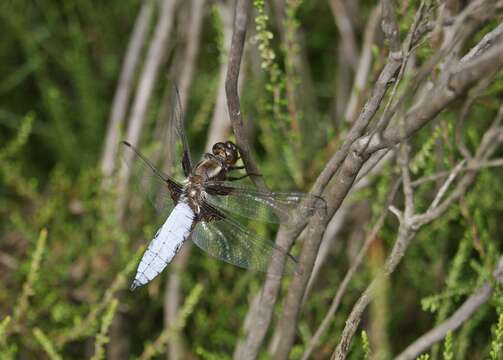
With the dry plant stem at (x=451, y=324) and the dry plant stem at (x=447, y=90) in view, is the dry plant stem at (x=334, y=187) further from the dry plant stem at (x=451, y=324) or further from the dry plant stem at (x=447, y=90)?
the dry plant stem at (x=451, y=324)

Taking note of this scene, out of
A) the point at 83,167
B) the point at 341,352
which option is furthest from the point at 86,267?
the point at 341,352

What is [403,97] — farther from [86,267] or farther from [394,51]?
[86,267]

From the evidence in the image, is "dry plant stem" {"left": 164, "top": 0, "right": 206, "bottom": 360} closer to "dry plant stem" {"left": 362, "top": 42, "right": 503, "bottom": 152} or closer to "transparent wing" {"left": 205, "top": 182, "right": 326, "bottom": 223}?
"transparent wing" {"left": 205, "top": 182, "right": 326, "bottom": 223}

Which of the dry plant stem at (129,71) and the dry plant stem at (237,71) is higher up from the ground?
the dry plant stem at (129,71)

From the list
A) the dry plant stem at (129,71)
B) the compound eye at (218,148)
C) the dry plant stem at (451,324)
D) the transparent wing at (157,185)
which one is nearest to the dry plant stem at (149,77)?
the dry plant stem at (129,71)

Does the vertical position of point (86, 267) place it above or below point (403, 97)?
above
